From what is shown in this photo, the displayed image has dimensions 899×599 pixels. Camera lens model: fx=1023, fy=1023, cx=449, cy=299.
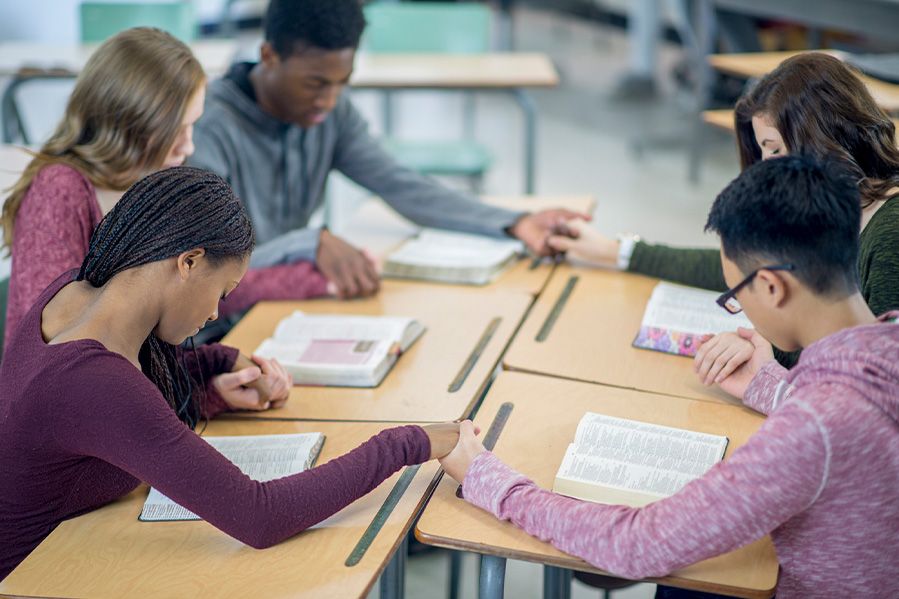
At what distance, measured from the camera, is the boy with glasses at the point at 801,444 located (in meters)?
1.10

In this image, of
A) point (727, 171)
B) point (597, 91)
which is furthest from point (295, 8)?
point (597, 91)

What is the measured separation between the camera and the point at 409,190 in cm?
254

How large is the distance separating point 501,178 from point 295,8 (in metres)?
3.39

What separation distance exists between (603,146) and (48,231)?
15.5ft

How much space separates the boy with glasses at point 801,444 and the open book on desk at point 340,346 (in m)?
0.58

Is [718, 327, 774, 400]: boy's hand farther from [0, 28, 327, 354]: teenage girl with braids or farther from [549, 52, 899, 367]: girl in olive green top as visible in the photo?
[0, 28, 327, 354]: teenage girl with braids

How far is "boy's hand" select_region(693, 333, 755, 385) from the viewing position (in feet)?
5.38

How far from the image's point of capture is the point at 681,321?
1923 millimetres

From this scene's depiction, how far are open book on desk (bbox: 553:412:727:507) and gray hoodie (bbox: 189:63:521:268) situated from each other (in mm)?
907

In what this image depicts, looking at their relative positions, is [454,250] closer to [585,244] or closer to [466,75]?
[585,244]

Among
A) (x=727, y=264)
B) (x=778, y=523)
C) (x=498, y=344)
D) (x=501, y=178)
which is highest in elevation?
(x=727, y=264)

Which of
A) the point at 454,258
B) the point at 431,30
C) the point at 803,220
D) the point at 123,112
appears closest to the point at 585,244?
the point at 454,258

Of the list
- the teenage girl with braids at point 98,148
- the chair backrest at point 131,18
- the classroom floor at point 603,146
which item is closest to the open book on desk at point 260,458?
the teenage girl with braids at point 98,148

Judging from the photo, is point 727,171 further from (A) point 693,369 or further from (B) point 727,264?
(B) point 727,264
